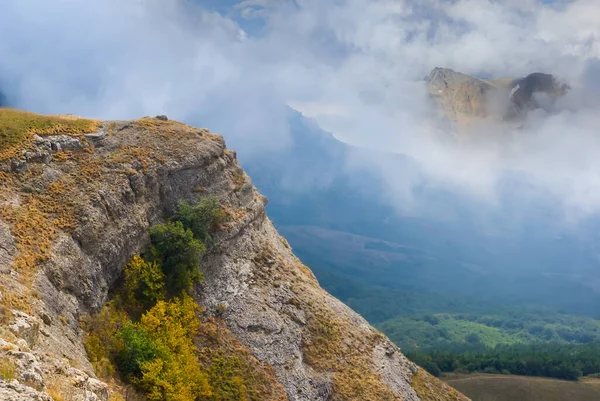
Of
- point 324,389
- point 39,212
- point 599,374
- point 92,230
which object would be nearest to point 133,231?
point 92,230

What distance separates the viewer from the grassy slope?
142m

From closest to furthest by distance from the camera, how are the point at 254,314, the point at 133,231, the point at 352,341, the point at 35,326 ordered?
the point at 35,326, the point at 133,231, the point at 254,314, the point at 352,341

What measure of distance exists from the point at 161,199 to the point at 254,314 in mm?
15937

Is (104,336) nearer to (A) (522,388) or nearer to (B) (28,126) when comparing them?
(B) (28,126)

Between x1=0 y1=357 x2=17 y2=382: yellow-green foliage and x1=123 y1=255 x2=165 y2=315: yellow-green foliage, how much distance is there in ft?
82.7

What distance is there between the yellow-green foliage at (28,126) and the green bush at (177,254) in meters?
13.9

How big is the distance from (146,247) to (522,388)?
13584cm

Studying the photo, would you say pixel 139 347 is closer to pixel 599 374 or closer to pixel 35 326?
pixel 35 326

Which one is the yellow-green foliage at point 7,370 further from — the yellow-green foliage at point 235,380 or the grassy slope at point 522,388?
the grassy slope at point 522,388

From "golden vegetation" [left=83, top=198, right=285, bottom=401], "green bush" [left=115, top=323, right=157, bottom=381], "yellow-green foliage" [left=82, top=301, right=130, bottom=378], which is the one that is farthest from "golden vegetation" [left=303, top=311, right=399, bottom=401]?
"yellow-green foliage" [left=82, top=301, right=130, bottom=378]

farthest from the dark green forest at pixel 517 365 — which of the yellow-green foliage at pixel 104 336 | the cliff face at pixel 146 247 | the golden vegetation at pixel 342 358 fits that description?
the yellow-green foliage at pixel 104 336

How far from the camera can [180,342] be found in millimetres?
44000

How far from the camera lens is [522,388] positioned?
479 ft

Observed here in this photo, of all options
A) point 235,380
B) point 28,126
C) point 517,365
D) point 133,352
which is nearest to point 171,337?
point 133,352
